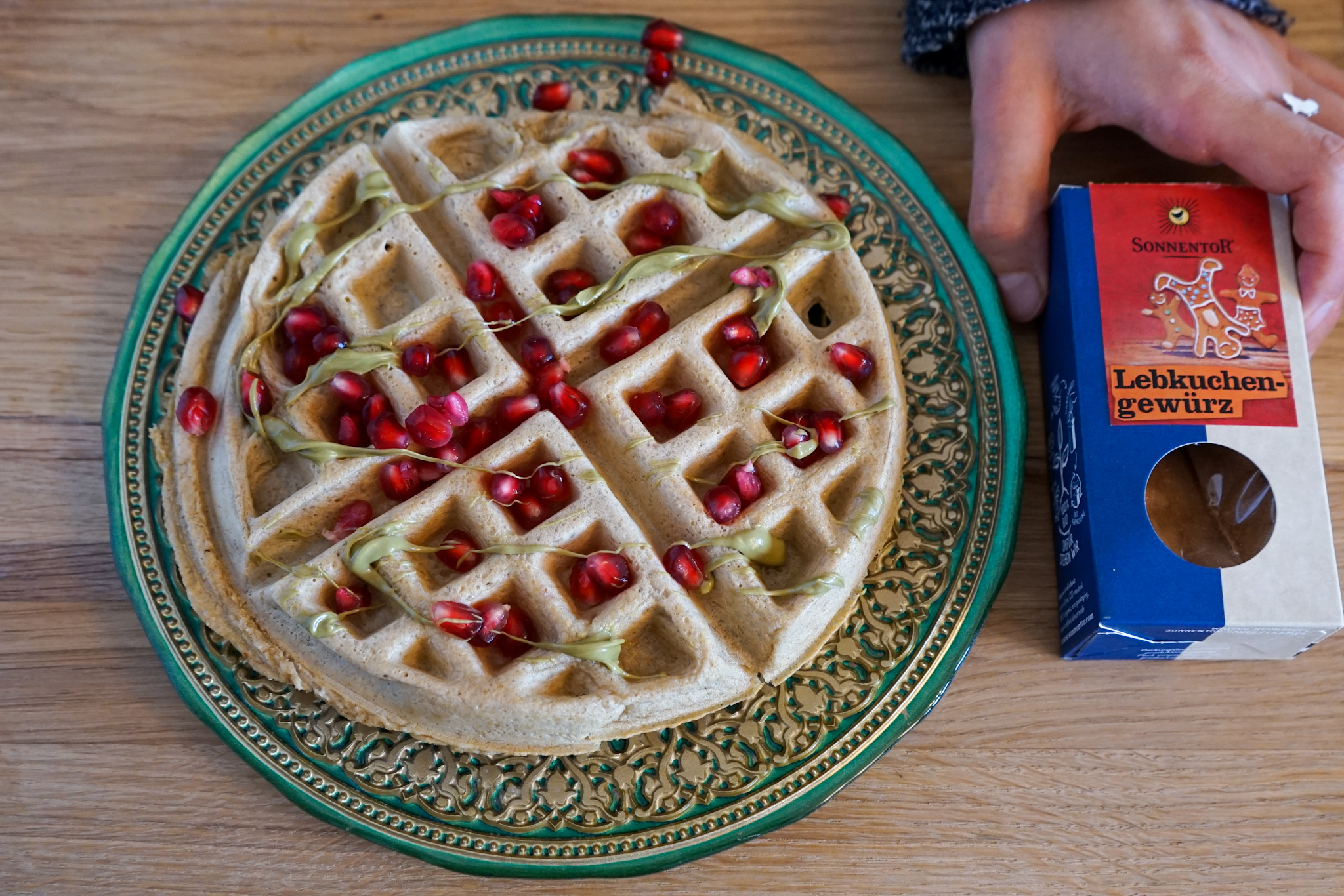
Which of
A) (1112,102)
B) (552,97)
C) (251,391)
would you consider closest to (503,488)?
(251,391)

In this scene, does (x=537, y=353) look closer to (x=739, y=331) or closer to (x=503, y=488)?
(x=503, y=488)

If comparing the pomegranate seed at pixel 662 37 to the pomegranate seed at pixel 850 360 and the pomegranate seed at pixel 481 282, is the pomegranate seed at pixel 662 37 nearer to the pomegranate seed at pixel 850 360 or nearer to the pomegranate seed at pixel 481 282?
the pomegranate seed at pixel 481 282

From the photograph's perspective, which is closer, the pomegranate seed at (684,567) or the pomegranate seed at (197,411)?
the pomegranate seed at (684,567)

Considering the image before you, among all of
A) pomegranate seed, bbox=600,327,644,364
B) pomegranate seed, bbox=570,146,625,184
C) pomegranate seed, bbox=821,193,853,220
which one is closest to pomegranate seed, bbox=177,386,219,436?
pomegranate seed, bbox=600,327,644,364

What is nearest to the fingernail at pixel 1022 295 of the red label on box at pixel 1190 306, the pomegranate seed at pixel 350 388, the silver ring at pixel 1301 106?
the red label on box at pixel 1190 306

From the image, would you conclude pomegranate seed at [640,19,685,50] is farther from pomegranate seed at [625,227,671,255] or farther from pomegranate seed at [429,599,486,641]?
pomegranate seed at [429,599,486,641]
